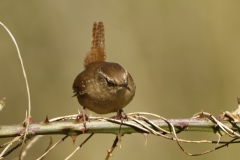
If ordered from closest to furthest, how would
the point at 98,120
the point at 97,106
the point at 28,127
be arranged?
the point at 28,127 → the point at 98,120 → the point at 97,106

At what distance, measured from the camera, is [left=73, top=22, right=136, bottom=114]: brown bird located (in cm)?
235

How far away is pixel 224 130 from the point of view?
1559 mm

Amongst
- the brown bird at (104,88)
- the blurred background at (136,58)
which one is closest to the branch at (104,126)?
the brown bird at (104,88)

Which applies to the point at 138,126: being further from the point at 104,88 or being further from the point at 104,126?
the point at 104,88

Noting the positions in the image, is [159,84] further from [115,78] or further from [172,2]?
[115,78]

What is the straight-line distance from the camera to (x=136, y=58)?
3207 mm

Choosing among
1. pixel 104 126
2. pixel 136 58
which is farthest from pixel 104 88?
pixel 104 126

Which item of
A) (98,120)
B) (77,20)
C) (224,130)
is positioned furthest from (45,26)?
(224,130)

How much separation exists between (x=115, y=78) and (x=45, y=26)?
0.93 m

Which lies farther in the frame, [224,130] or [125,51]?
[125,51]

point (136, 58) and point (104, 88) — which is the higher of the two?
point (136, 58)

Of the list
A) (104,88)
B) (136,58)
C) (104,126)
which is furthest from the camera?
(136,58)

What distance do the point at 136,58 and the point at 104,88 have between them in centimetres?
81

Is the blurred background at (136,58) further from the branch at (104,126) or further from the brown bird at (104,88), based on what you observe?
the branch at (104,126)
